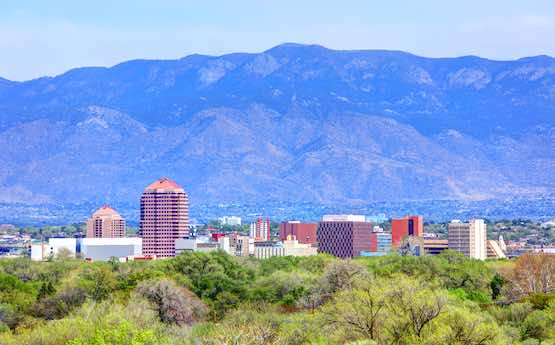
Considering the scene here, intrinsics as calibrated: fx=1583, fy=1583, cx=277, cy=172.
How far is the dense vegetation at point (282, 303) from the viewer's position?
191 feet

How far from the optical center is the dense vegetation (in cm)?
5809

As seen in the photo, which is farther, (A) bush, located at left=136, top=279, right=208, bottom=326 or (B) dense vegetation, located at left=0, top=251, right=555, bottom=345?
(A) bush, located at left=136, top=279, right=208, bottom=326

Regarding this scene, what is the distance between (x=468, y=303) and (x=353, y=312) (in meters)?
19.2

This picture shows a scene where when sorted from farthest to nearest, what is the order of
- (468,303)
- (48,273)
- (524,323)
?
(48,273) < (468,303) < (524,323)

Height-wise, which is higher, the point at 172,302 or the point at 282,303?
the point at 172,302

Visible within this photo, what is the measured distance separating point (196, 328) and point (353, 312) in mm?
16117

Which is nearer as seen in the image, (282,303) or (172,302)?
(172,302)

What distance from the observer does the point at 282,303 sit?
325ft

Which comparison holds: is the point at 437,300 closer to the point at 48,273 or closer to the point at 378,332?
the point at 378,332

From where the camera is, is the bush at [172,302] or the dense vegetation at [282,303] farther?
the bush at [172,302]

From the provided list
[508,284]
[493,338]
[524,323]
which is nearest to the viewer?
[493,338]

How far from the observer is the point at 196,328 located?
75.6 meters

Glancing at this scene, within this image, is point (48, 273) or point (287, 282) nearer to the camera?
point (287, 282)

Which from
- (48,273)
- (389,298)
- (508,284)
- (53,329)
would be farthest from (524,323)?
(48,273)
